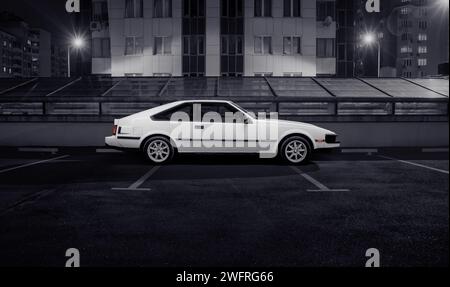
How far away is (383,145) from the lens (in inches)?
595

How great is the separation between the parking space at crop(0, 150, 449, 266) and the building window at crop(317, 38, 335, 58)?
24.6 meters

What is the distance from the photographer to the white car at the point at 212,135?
419 inches

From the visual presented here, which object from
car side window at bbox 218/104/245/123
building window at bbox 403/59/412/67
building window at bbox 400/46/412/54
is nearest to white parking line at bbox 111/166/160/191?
car side window at bbox 218/104/245/123

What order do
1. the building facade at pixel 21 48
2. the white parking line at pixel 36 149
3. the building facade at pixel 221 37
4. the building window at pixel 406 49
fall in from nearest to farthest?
1. the white parking line at pixel 36 149
2. the building facade at pixel 221 37
3. the building facade at pixel 21 48
4. the building window at pixel 406 49

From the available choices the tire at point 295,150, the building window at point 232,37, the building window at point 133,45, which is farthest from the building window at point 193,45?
the tire at point 295,150

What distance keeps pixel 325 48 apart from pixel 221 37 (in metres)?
8.23

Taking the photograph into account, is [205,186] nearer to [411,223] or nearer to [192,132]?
[192,132]

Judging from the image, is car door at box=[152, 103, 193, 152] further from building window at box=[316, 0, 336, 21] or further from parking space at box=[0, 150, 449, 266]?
building window at box=[316, 0, 336, 21]

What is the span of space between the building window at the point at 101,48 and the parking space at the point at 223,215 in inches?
1012

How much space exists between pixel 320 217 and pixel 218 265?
218 cm

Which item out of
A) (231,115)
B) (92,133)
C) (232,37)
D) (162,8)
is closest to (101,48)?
(162,8)

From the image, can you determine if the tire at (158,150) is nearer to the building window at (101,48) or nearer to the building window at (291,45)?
the building window at (291,45)

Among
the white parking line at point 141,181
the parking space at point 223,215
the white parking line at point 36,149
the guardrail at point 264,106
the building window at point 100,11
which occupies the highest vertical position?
the building window at point 100,11
